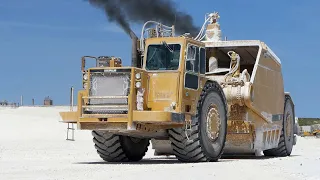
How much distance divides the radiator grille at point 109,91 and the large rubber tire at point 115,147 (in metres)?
1.47

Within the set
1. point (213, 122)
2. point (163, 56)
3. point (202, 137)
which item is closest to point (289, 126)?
point (213, 122)

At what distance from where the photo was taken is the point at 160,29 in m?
18.2

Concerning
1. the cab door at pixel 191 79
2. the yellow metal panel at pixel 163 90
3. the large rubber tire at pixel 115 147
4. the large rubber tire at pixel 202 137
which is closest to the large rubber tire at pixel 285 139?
the large rubber tire at pixel 202 137

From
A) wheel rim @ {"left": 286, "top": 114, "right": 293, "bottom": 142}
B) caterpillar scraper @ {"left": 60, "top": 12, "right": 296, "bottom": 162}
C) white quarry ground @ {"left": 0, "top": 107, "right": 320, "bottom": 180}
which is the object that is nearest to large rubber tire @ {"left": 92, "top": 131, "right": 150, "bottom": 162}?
caterpillar scraper @ {"left": 60, "top": 12, "right": 296, "bottom": 162}

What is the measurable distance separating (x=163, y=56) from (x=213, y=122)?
2.20 meters

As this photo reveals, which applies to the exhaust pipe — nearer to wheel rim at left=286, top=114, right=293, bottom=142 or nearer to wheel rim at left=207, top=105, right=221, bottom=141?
wheel rim at left=207, top=105, right=221, bottom=141

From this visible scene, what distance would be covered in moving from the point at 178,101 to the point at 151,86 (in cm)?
85

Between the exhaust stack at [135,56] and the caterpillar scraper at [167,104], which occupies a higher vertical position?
the exhaust stack at [135,56]

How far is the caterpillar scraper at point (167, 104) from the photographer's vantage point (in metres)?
16.6

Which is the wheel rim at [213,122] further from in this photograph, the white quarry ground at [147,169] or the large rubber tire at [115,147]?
the large rubber tire at [115,147]

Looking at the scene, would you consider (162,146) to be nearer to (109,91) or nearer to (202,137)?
(202,137)

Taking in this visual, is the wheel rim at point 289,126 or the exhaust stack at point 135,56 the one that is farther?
the wheel rim at point 289,126

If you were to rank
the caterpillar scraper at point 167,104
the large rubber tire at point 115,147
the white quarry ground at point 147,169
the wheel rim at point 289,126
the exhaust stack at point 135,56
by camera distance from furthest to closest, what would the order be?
the wheel rim at point 289,126 < the large rubber tire at point 115,147 < the exhaust stack at point 135,56 < the caterpillar scraper at point 167,104 < the white quarry ground at point 147,169

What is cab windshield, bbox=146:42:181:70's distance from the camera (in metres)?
17.2
